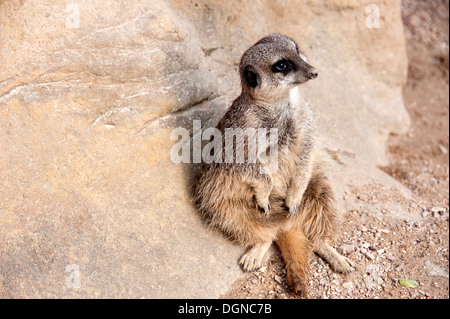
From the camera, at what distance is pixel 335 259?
2609mm

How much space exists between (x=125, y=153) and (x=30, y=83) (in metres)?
0.62

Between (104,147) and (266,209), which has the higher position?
(104,147)

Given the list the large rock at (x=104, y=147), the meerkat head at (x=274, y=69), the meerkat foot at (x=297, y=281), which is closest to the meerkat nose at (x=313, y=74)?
the meerkat head at (x=274, y=69)

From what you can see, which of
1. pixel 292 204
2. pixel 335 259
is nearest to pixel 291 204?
pixel 292 204

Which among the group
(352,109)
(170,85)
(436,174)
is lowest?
(436,174)

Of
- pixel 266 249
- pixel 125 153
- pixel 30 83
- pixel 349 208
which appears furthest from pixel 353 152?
pixel 30 83

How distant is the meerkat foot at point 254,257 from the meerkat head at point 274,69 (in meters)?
0.89

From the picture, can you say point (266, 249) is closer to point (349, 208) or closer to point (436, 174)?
point (349, 208)

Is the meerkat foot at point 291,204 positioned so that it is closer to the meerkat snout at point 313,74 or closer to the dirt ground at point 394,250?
the dirt ground at point 394,250

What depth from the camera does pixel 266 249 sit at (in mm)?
2656

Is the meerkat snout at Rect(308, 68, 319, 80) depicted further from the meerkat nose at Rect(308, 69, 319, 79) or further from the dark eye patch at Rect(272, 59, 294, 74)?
the dark eye patch at Rect(272, 59, 294, 74)

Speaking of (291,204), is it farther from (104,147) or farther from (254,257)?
(104,147)

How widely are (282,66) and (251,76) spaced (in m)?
0.18

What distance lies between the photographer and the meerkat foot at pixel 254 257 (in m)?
2.59
